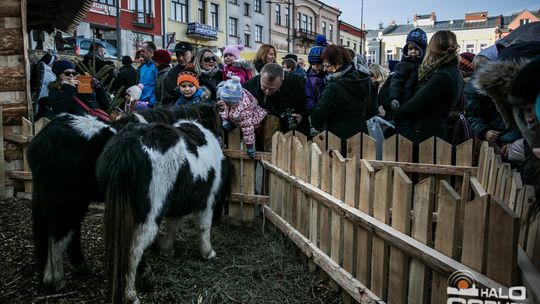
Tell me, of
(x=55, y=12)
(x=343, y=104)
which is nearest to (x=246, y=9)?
(x=55, y=12)

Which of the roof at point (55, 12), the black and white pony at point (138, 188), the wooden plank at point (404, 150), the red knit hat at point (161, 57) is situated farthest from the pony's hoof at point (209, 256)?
the roof at point (55, 12)

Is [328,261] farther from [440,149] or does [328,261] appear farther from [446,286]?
[440,149]

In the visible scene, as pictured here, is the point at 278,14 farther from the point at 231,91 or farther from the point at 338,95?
the point at 338,95

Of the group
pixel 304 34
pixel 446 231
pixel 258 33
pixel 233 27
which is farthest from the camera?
pixel 304 34

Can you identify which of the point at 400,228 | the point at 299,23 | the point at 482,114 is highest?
the point at 299,23

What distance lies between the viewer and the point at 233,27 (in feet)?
131

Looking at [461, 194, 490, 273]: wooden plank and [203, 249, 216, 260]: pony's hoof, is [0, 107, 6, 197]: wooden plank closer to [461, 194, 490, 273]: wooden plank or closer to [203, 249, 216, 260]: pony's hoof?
[203, 249, 216, 260]: pony's hoof

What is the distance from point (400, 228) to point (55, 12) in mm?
9847

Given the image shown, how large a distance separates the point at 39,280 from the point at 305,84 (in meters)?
3.36

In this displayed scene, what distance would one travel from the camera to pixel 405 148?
13.4 ft

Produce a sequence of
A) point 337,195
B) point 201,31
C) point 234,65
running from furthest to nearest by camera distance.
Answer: point 201,31 < point 234,65 < point 337,195

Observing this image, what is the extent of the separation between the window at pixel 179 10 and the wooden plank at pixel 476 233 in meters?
34.9

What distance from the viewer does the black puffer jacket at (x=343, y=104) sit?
14.0 feet

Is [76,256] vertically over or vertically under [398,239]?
under
